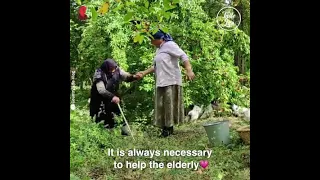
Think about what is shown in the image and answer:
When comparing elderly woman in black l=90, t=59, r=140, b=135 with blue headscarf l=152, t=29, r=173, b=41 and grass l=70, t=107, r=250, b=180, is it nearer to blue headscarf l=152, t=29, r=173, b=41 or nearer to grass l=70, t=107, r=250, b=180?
grass l=70, t=107, r=250, b=180

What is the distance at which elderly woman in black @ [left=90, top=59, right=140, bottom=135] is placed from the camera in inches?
157

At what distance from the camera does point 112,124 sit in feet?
13.2

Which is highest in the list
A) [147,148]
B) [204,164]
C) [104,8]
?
[104,8]

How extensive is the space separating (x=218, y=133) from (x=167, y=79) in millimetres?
515

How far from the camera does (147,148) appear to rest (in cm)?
390

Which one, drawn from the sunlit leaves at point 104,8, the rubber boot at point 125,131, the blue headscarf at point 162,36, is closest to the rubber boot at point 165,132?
the rubber boot at point 125,131

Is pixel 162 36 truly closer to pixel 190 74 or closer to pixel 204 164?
pixel 190 74

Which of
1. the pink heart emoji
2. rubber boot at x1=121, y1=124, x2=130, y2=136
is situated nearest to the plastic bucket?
the pink heart emoji

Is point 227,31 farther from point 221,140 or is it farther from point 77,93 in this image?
point 77,93

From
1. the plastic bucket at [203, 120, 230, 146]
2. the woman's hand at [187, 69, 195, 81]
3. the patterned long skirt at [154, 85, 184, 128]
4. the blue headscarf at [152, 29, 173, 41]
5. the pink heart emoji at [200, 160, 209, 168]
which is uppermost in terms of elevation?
the blue headscarf at [152, 29, 173, 41]

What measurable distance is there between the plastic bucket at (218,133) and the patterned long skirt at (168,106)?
0.76 ft

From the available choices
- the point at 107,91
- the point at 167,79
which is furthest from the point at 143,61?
the point at 107,91

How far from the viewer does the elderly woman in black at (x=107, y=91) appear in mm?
3977

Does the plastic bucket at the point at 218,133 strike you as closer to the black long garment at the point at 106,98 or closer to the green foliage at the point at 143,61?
the green foliage at the point at 143,61
